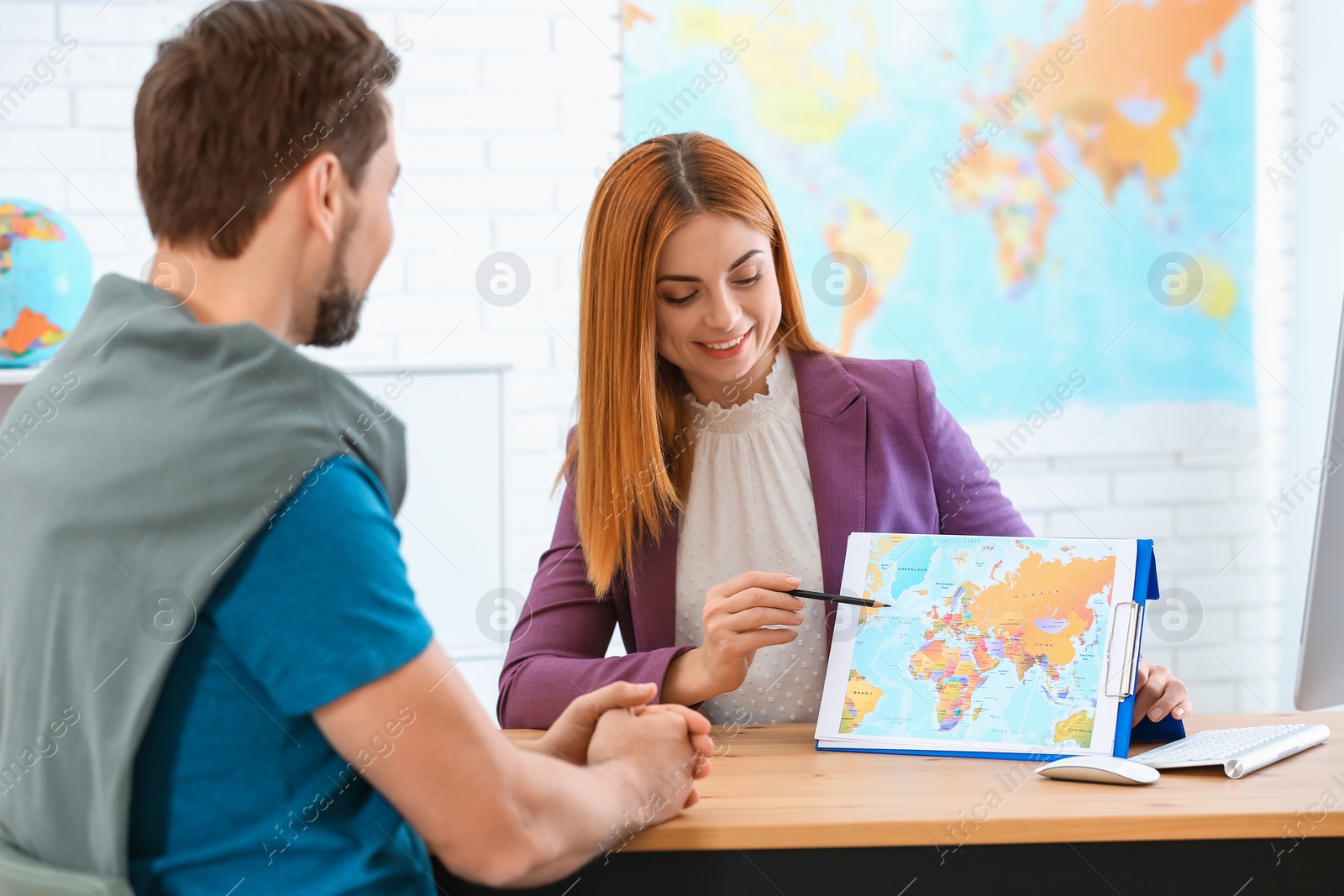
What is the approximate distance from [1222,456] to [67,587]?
9.92ft

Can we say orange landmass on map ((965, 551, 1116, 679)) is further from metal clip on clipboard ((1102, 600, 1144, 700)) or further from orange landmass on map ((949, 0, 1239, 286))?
orange landmass on map ((949, 0, 1239, 286))

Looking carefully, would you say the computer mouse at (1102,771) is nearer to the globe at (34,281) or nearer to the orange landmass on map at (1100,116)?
the globe at (34,281)

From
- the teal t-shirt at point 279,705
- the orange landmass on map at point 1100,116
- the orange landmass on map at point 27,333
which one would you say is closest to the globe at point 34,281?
the orange landmass on map at point 27,333

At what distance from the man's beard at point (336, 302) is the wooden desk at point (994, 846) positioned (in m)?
0.52

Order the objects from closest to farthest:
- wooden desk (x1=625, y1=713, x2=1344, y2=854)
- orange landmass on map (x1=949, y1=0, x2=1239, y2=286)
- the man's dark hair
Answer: the man's dark hair
wooden desk (x1=625, y1=713, x2=1344, y2=854)
orange landmass on map (x1=949, y1=0, x2=1239, y2=286)

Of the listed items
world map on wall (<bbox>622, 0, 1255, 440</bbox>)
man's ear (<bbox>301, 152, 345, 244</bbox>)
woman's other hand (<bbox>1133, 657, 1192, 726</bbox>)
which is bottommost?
woman's other hand (<bbox>1133, 657, 1192, 726</bbox>)

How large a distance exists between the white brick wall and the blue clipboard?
1.48 m

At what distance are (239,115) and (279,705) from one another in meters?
0.46

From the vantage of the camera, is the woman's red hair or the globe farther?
the globe

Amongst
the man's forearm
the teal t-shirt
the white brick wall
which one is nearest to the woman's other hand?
the man's forearm

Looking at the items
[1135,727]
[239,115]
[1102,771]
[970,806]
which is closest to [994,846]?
[970,806]

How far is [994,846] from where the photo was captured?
3.37ft

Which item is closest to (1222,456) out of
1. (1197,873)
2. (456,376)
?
(456,376)

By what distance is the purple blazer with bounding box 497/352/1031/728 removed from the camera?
161 cm
